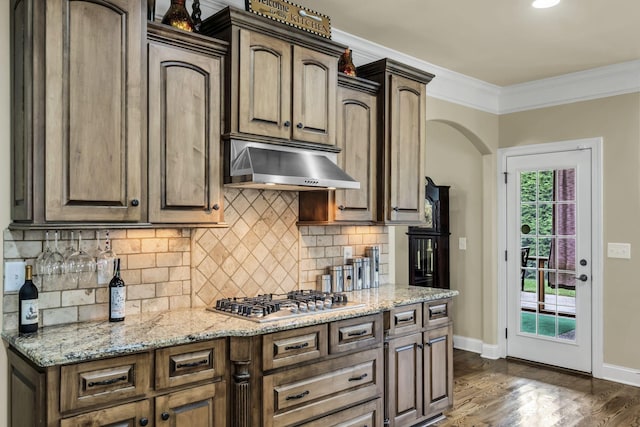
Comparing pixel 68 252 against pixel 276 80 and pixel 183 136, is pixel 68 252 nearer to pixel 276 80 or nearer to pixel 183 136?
pixel 183 136

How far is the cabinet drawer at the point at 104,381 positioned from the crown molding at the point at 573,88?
14.7 ft

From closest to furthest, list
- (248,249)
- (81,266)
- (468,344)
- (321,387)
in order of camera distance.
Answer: (81,266) → (321,387) → (248,249) → (468,344)

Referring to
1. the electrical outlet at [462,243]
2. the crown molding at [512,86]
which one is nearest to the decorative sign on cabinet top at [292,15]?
the crown molding at [512,86]

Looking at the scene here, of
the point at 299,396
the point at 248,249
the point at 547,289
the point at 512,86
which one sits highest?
the point at 512,86

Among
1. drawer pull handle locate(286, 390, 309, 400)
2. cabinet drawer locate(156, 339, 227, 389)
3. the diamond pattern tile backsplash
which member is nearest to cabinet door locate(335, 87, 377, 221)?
the diamond pattern tile backsplash

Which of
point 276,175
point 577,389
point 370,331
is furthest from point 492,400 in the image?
point 276,175

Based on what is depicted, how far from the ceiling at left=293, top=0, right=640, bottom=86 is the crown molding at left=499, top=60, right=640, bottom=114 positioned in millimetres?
129

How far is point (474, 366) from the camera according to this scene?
5.05m

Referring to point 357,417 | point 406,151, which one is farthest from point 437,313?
point 406,151

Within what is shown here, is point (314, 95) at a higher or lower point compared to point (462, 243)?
higher

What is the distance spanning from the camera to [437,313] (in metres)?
3.62

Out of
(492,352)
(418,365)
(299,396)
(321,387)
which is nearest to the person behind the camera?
(299,396)

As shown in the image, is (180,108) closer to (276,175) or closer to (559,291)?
(276,175)

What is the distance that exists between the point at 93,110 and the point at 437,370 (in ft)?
9.04
